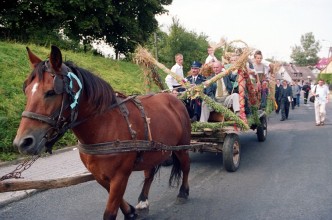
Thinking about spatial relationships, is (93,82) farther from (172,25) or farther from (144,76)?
(172,25)

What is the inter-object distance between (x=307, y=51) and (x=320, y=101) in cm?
8973

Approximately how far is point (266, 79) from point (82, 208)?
7.51 m

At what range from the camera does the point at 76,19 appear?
20.3m

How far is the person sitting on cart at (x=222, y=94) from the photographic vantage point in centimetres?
702

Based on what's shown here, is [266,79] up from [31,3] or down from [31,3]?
down

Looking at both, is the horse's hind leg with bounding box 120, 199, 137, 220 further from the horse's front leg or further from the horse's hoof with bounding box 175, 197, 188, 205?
the horse's hoof with bounding box 175, 197, 188, 205

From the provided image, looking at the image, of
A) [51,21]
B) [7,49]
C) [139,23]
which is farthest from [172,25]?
[7,49]

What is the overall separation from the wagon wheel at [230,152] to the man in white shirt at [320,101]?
334 inches

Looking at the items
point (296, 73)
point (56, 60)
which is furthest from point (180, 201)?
point (296, 73)

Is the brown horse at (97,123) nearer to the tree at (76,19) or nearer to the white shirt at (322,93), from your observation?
the white shirt at (322,93)

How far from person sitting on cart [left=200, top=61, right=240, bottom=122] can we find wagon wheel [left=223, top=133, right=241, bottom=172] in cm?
70

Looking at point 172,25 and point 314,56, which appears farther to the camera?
point 314,56

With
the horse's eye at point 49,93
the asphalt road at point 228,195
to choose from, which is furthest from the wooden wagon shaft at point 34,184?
the asphalt road at point 228,195

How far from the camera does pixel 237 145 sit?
6.86 metres
